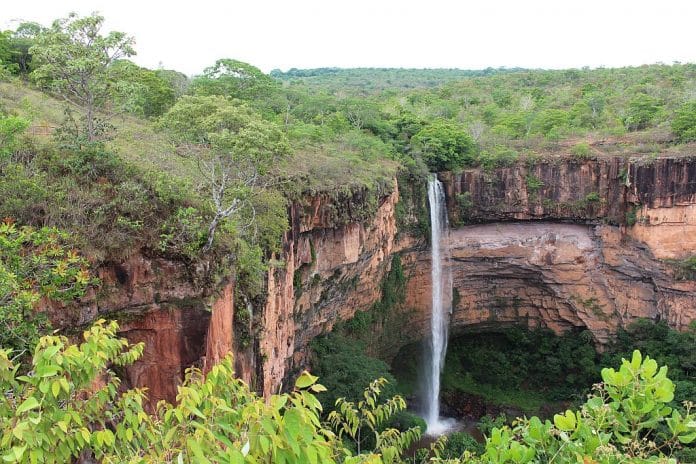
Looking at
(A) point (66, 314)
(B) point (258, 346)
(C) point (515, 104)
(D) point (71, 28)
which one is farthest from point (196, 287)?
(C) point (515, 104)

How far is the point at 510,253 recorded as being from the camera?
21.5m

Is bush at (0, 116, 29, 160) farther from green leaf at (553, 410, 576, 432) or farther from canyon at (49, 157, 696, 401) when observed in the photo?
green leaf at (553, 410, 576, 432)

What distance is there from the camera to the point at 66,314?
678cm

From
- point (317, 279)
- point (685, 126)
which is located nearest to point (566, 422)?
point (317, 279)

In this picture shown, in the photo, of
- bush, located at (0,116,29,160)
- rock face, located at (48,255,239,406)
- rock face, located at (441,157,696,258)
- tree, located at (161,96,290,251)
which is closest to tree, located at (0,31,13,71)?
tree, located at (161,96,290,251)

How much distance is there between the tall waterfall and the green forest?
0.77m

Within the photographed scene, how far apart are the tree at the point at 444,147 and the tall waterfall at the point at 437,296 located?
0.79 meters

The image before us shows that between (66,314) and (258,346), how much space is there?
14.0 feet

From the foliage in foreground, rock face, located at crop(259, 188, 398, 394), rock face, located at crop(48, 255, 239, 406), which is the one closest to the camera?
the foliage in foreground

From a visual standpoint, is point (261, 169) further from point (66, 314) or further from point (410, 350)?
point (410, 350)

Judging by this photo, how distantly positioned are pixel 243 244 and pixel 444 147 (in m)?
13.6

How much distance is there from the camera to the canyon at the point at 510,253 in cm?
1462

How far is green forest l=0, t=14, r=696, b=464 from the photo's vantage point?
2.69 meters

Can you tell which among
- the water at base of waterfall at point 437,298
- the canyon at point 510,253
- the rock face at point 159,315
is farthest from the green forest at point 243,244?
the water at base of waterfall at point 437,298
